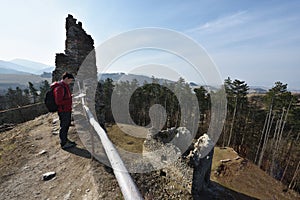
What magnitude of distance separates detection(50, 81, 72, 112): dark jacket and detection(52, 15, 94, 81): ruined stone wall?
5.89m

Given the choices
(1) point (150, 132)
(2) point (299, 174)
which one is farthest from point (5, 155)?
(2) point (299, 174)

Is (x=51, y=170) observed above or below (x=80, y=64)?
below

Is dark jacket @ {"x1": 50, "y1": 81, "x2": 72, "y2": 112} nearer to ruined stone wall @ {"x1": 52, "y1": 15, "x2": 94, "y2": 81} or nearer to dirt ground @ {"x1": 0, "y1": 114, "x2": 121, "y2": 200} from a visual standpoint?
dirt ground @ {"x1": 0, "y1": 114, "x2": 121, "y2": 200}

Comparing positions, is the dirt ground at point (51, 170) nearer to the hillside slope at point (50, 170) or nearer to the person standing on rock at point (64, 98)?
the hillside slope at point (50, 170)

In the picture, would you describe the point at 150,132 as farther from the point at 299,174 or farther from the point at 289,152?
the point at 289,152

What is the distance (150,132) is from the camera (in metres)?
12.7

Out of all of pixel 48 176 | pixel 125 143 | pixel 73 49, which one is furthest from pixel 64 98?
pixel 125 143

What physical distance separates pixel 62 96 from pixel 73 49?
690 cm

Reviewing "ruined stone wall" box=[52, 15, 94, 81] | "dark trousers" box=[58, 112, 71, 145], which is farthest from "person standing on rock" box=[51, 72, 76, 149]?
"ruined stone wall" box=[52, 15, 94, 81]

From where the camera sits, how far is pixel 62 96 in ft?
15.5

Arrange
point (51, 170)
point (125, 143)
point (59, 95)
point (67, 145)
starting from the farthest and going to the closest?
point (125, 143) → point (67, 145) → point (59, 95) → point (51, 170)

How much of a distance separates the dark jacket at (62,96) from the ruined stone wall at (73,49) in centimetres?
589

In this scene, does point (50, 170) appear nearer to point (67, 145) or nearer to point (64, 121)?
point (67, 145)

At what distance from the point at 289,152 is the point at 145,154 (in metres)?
22.4
